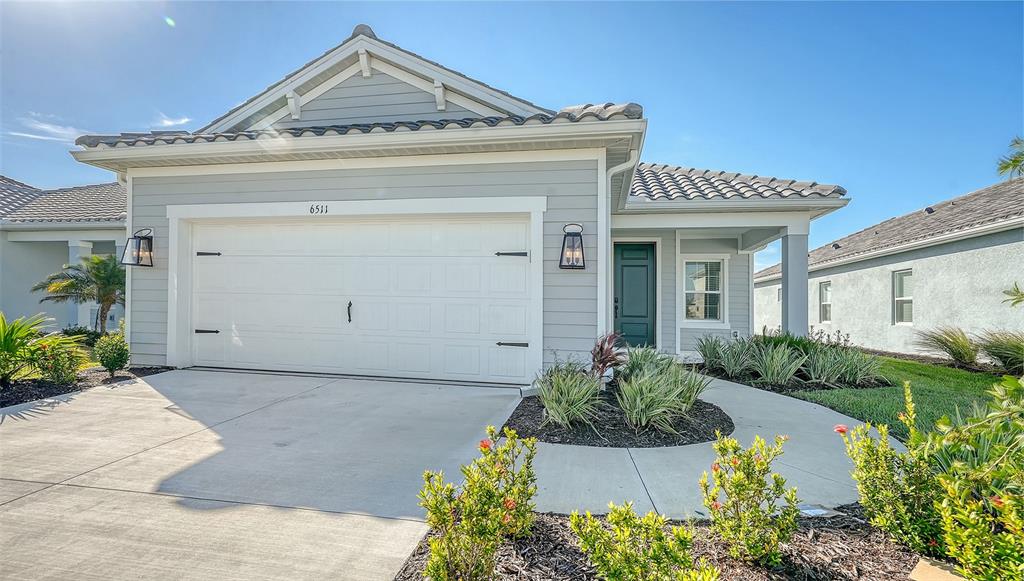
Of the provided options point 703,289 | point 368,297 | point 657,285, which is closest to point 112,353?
point 368,297

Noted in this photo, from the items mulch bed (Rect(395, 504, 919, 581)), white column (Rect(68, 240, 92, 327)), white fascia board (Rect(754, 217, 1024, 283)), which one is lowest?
mulch bed (Rect(395, 504, 919, 581))

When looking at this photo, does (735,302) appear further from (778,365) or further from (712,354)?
(778,365)

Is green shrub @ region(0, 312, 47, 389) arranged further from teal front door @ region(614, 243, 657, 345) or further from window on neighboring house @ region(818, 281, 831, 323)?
window on neighboring house @ region(818, 281, 831, 323)

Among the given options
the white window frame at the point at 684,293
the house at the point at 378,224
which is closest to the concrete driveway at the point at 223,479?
the house at the point at 378,224

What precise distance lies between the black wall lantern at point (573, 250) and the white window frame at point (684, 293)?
18.2ft

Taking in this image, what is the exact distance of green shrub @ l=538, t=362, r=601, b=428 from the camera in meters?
4.07

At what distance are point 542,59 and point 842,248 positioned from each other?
13.2 meters

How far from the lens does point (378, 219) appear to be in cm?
626

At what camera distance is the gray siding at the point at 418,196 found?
5.61 m

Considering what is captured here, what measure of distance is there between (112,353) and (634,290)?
9383mm

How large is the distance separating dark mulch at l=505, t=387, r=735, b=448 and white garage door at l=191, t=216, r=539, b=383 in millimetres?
1617

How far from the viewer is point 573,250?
18.0 feet

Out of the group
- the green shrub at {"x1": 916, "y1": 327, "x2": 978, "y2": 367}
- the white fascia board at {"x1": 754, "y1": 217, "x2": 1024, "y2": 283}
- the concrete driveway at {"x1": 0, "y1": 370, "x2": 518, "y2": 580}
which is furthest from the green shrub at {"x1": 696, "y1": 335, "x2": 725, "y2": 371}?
the white fascia board at {"x1": 754, "y1": 217, "x2": 1024, "y2": 283}

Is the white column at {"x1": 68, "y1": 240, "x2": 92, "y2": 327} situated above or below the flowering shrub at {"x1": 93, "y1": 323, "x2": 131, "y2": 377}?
above
